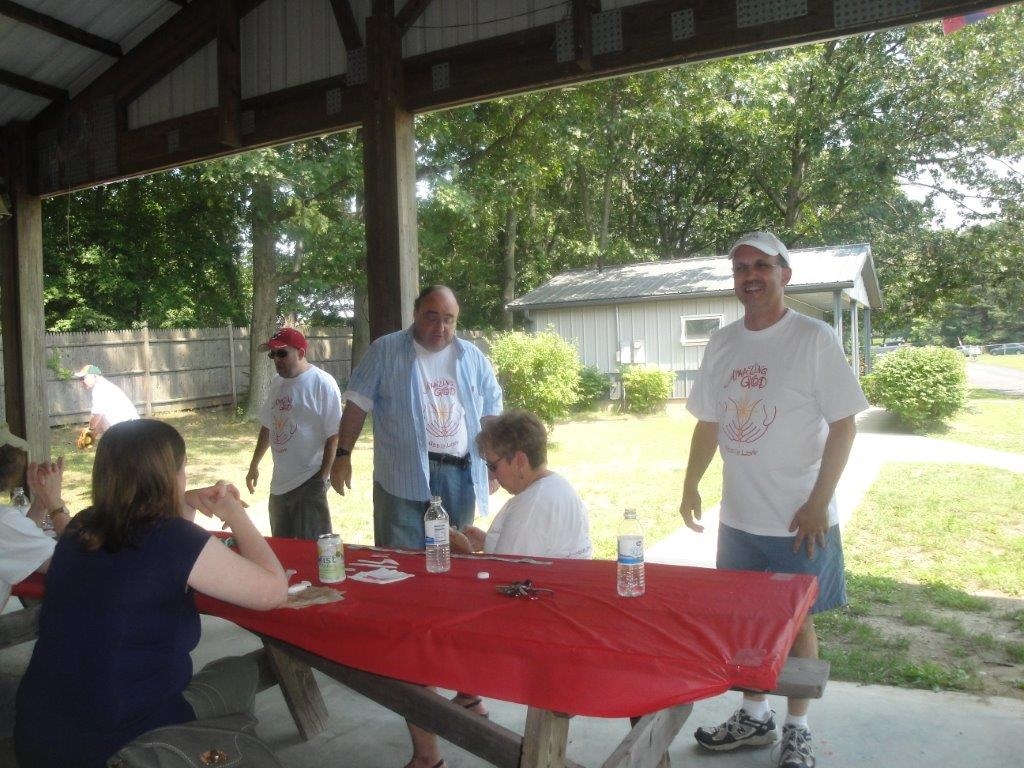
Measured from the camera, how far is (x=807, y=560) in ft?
9.60

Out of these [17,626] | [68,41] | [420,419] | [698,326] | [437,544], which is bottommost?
[17,626]

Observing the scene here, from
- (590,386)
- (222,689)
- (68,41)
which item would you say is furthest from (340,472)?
(590,386)

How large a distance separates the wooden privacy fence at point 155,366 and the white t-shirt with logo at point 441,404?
13.0 m

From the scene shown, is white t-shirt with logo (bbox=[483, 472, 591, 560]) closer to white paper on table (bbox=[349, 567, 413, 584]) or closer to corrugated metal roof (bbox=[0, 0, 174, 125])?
white paper on table (bbox=[349, 567, 413, 584])

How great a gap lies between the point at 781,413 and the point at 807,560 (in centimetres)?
52

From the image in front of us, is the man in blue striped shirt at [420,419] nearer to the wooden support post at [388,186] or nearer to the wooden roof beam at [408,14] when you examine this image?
→ the wooden support post at [388,186]

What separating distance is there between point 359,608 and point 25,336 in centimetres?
581

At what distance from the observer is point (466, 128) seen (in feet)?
51.8

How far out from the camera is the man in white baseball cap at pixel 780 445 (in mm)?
2861

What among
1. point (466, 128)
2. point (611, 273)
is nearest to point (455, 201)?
point (466, 128)

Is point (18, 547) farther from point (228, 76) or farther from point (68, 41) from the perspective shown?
point (68, 41)

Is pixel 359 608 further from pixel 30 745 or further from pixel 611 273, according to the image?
pixel 611 273

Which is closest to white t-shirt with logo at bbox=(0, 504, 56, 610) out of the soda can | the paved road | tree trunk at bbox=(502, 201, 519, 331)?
the soda can

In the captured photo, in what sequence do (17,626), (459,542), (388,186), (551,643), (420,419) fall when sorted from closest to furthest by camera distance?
(551,643)
(459,542)
(17,626)
(420,419)
(388,186)
